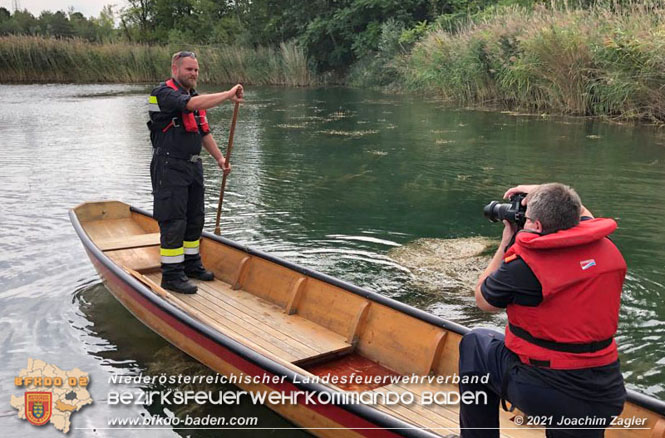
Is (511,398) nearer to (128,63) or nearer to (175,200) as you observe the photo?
(175,200)

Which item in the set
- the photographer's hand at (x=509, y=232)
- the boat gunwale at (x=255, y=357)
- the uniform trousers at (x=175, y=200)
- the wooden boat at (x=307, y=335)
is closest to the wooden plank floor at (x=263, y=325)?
the wooden boat at (x=307, y=335)

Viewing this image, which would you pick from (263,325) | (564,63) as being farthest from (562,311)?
(564,63)

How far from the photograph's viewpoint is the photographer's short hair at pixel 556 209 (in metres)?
2.64

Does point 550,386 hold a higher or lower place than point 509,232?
lower

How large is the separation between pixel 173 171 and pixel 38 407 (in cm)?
195

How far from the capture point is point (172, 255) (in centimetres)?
553

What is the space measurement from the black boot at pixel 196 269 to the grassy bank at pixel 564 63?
11.1 m

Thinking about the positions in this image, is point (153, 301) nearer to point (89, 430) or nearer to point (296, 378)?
point (89, 430)

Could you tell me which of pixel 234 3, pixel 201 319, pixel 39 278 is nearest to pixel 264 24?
pixel 234 3

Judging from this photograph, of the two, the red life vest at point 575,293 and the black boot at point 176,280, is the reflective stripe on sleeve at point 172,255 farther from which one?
the red life vest at point 575,293

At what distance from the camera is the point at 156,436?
4203 millimetres

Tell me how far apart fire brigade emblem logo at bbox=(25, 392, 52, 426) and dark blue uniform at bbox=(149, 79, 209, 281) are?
1385 mm

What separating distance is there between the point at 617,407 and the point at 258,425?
2.27 m

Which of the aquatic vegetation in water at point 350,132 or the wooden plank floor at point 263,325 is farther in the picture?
the aquatic vegetation in water at point 350,132
